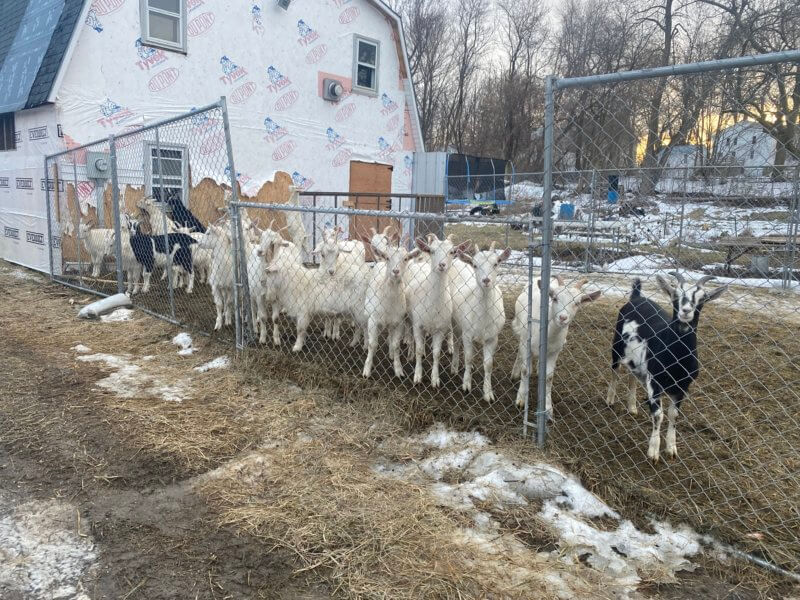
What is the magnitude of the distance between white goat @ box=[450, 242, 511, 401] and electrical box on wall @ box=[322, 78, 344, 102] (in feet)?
36.3

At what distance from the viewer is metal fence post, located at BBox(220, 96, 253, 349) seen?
223 inches

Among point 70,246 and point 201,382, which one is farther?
point 70,246

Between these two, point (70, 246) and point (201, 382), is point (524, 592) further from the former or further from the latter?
point (70, 246)

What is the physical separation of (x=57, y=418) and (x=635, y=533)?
424cm

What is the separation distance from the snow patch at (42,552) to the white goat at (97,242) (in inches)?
303

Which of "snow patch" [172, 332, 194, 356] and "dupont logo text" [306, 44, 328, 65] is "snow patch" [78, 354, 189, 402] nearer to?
"snow patch" [172, 332, 194, 356]

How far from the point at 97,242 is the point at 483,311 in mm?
8103

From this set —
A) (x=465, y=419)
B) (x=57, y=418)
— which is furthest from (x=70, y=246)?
(x=465, y=419)

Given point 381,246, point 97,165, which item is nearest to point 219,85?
point 97,165

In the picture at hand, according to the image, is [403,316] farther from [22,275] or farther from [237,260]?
[22,275]

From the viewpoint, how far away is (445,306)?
5227mm

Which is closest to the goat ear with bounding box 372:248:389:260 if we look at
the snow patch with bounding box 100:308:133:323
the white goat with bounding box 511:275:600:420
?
the white goat with bounding box 511:275:600:420

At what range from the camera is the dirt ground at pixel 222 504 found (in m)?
2.65

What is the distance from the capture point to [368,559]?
281cm
